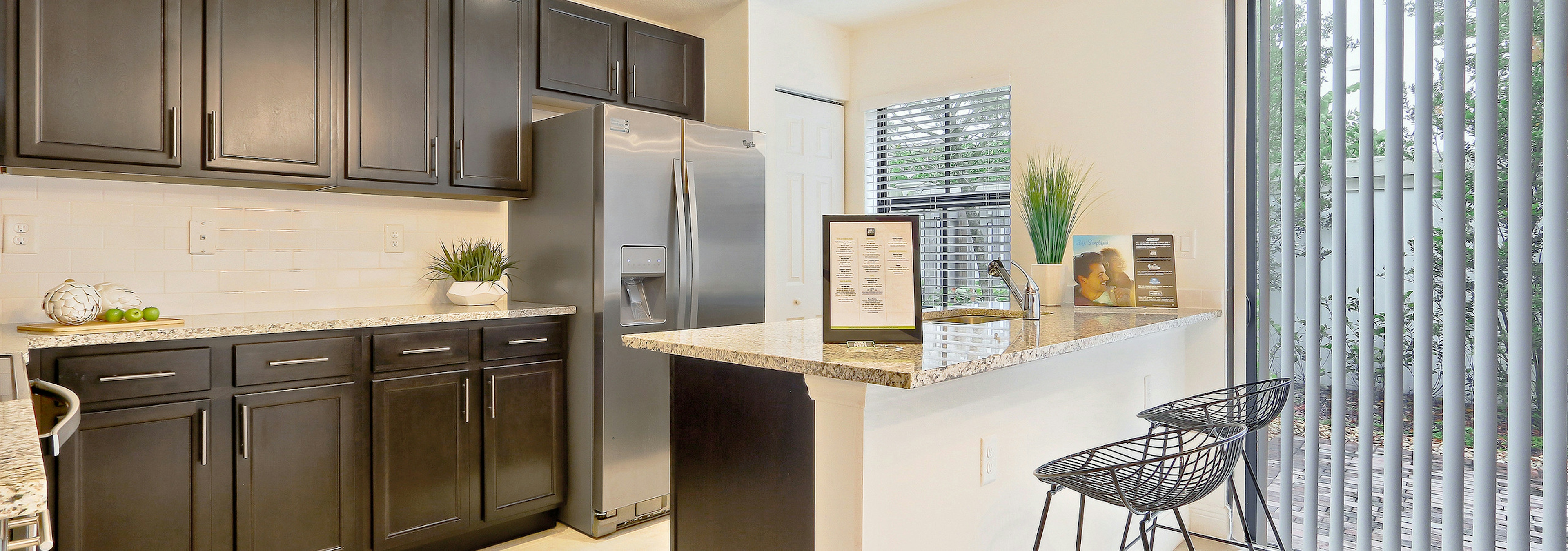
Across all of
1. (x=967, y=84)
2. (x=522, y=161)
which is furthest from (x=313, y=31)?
(x=967, y=84)

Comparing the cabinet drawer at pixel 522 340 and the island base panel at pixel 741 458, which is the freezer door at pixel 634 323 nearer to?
the cabinet drawer at pixel 522 340

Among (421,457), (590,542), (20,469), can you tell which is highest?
(20,469)

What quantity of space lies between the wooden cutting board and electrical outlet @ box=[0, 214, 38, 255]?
237 millimetres

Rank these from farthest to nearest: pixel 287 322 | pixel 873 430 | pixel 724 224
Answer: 1. pixel 724 224
2. pixel 287 322
3. pixel 873 430

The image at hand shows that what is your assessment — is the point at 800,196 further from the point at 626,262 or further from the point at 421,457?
the point at 421,457

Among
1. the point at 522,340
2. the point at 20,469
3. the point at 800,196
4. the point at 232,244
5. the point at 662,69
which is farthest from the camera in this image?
the point at 800,196

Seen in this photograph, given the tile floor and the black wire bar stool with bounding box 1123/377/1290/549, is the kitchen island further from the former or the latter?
the tile floor

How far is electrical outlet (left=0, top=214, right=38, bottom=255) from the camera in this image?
2346 mm

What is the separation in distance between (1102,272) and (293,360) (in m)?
2.70

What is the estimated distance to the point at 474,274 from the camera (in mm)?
3082

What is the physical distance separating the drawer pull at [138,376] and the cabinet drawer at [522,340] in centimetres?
88

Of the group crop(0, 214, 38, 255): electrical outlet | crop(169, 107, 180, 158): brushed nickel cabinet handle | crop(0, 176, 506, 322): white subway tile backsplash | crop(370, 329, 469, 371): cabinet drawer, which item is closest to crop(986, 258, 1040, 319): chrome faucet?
crop(370, 329, 469, 371): cabinet drawer

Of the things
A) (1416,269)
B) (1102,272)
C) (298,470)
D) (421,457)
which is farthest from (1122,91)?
(298,470)

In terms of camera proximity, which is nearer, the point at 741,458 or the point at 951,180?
the point at 741,458
